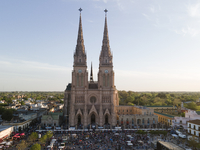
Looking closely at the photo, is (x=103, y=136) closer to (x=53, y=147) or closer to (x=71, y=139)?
(x=71, y=139)

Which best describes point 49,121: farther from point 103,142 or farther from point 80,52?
point 80,52

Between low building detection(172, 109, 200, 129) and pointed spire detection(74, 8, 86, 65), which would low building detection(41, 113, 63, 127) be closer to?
pointed spire detection(74, 8, 86, 65)

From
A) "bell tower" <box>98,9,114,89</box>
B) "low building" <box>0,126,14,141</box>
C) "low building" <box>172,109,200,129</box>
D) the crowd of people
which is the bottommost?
the crowd of people

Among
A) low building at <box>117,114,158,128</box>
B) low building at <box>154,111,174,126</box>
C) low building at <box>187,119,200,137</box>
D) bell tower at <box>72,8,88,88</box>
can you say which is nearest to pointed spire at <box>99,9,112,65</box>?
bell tower at <box>72,8,88,88</box>

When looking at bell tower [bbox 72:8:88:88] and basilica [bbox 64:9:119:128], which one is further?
bell tower [bbox 72:8:88:88]

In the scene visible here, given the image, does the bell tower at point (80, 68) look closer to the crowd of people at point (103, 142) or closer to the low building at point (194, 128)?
the crowd of people at point (103, 142)

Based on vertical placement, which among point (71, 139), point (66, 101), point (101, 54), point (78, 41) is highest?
point (78, 41)

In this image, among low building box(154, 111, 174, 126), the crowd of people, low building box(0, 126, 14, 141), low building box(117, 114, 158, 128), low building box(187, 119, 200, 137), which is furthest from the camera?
low building box(117, 114, 158, 128)

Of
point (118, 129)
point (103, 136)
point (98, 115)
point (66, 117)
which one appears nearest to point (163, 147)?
point (103, 136)

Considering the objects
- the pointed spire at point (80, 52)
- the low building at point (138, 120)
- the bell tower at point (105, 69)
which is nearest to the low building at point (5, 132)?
the pointed spire at point (80, 52)

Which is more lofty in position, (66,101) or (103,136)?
(66,101)
